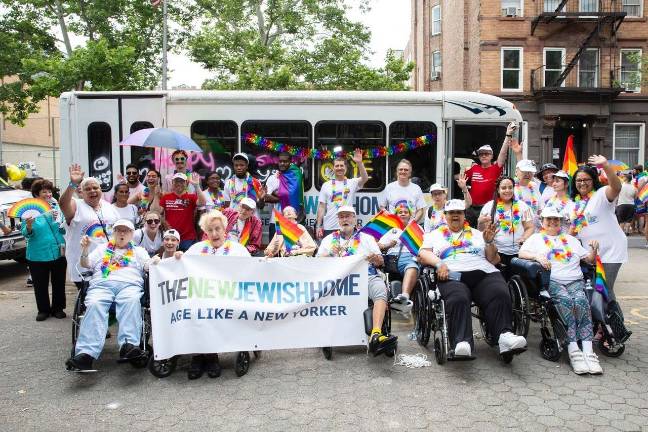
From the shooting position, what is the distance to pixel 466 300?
16.7 feet

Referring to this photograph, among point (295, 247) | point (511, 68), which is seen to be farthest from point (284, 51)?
point (295, 247)

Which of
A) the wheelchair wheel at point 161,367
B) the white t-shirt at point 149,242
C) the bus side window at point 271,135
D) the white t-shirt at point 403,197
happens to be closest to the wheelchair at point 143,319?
the wheelchair wheel at point 161,367

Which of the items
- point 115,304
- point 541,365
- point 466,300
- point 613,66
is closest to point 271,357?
point 115,304

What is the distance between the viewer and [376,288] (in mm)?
5574

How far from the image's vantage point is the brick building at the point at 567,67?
72.8 ft

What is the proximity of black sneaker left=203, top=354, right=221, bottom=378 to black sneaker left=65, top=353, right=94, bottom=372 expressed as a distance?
974 millimetres

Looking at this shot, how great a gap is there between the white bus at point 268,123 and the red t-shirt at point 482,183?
97cm

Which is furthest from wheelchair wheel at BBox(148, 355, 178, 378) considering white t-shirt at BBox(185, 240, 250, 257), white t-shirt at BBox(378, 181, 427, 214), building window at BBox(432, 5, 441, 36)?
building window at BBox(432, 5, 441, 36)

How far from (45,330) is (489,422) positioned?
198 inches

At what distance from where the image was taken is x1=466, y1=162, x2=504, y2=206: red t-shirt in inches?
305

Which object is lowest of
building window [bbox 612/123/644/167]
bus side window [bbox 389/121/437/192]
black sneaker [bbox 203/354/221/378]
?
black sneaker [bbox 203/354/221/378]

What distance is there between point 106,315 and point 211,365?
3.36ft

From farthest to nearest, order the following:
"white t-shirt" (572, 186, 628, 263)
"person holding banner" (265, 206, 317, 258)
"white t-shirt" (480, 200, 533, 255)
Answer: "person holding banner" (265, 206, 317, 258)
"white t-shirt" (480, 200, 533, 255)
"white t-shirt" (572, 186, 628, 263)

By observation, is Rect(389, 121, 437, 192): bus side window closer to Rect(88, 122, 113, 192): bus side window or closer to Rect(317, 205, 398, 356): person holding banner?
Rect(317, 205, 398, 356): person holding banner
